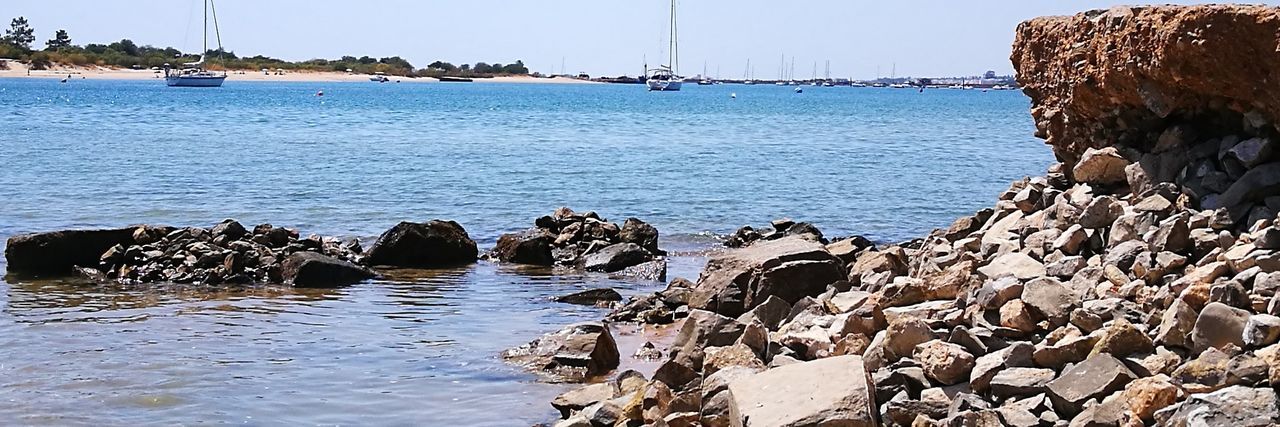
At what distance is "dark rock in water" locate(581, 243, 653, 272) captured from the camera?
56.8ft

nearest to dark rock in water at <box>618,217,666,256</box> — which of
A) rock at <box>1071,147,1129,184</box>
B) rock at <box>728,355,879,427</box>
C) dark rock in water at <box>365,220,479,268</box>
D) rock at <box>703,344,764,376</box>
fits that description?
dark rock in water at <box>365,220,479,268</box>

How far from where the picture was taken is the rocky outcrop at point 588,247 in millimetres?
17312

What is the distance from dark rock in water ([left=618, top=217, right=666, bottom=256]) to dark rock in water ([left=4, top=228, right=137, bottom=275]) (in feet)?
20.9

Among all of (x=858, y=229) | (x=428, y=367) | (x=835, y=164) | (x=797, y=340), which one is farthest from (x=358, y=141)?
(x=797, y=340)

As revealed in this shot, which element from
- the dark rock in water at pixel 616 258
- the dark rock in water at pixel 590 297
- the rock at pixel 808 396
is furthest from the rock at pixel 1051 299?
the dark rock in water at pixel 616 258

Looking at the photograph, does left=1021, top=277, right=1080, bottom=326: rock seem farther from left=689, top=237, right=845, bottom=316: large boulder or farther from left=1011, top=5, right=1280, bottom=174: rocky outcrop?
left=689, top=237, right=845, bottom=316: large boulder

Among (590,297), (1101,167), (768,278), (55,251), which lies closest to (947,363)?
(1101,167)

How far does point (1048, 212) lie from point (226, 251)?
1062cm

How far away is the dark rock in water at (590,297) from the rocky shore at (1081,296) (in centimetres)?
366

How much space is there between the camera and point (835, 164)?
1415 inches

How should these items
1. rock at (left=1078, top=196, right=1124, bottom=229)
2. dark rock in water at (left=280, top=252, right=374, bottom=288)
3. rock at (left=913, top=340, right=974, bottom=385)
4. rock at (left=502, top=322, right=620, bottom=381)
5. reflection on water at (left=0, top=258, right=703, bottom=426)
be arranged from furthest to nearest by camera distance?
dark rock in water at (left=280, top=252, right=374, bottom=288), rock at (left=502, top=322, right=620, bottom=381), reflection on water at (left=0, top=258, right=703, bottom=426), rock at (left=1078, top=196, right=1124, bottom=229), rock at (left=913, top=340, right=974, bottom=385)

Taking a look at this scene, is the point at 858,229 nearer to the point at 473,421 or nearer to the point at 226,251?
the point at 226,251

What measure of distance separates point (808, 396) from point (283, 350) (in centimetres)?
627

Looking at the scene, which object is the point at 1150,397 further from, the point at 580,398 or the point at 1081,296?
the point at 580,398
